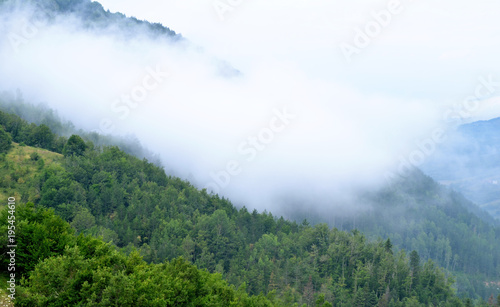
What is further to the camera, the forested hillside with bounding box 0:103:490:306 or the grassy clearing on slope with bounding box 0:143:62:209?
the forested hillside with bounding box 0:103:490:306

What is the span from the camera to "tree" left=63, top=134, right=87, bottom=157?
129038mm

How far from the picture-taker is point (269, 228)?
5930 inches

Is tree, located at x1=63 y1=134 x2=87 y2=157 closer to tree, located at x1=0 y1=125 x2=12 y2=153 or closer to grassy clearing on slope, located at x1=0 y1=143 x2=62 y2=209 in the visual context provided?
grassy clearing on slope, located at x1=0 y1=143 x2=62 y2=209

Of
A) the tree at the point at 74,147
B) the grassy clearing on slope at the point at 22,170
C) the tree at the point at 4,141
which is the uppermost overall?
the tree at the point at 74,147

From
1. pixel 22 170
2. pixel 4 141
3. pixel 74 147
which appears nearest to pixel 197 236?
pixel 74 147

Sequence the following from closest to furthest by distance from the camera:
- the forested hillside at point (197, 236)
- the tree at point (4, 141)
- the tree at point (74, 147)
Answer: the forested hillside at point (197, 236) → the tree at point (4, 141) → the tree at point (74, 147)

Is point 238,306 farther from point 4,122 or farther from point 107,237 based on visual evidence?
point 4,122

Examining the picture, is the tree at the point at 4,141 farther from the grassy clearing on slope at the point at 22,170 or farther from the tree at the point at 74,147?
the tree at the point at 74,147

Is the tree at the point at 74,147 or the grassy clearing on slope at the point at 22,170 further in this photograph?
the tree at the point at 74,147

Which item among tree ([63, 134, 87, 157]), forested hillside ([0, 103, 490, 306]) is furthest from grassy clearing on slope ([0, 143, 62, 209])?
tree ([63, 134, 87, 157])

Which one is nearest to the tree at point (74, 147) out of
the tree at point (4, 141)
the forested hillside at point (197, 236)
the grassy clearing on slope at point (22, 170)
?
the forested hillside at point (197, 236)

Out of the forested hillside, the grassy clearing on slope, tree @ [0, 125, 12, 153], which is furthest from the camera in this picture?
tree @ [0, 125, 12, 153]

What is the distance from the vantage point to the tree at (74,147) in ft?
423

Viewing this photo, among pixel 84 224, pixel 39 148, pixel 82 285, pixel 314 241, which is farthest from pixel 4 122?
pixel 82 285
